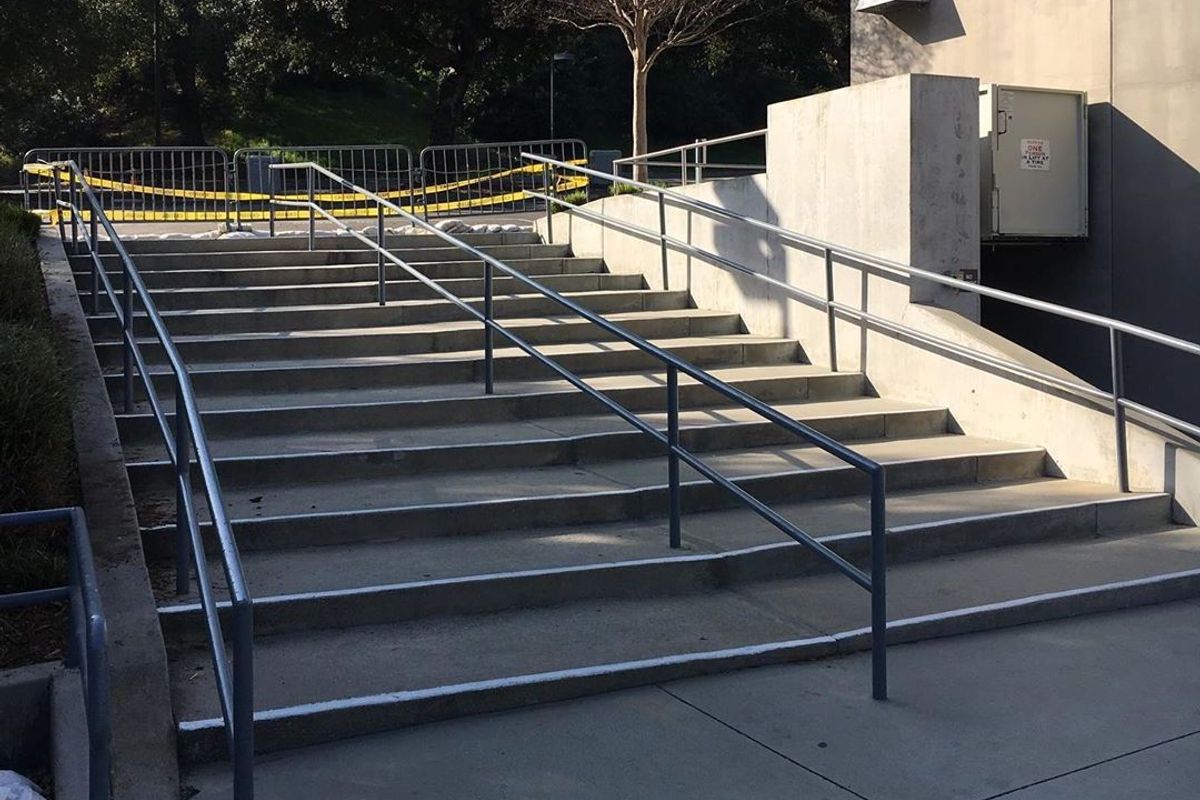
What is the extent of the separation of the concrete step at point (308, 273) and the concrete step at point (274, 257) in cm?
10

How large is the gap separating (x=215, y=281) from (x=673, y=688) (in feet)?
22.8

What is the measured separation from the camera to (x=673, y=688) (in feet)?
16.4

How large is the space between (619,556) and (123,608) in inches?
90.3

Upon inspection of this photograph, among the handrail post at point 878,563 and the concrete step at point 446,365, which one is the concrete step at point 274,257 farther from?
the handrail post at point 878,563

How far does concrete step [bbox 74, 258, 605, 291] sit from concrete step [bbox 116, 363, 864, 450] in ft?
8.50

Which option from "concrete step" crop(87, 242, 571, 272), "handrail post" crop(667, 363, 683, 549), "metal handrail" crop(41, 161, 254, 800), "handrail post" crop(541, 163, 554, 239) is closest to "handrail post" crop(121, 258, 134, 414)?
"metal handrail" crop(41, 161, 254, 800)

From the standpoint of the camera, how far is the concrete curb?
4.09m

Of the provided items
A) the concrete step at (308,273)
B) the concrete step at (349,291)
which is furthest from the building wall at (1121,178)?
the concrete step at (308,273)

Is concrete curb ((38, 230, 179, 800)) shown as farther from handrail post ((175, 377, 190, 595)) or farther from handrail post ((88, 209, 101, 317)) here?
handrail post ((88, 209, 101, 317))

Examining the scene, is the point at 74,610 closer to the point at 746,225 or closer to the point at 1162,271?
the point at 746,225

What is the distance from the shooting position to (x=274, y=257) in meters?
11.3

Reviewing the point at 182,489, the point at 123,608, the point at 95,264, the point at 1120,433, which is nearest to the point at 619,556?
the point at 182,489

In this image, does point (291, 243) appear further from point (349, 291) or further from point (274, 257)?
point (349, 291)

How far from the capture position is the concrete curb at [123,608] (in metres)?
4.09
